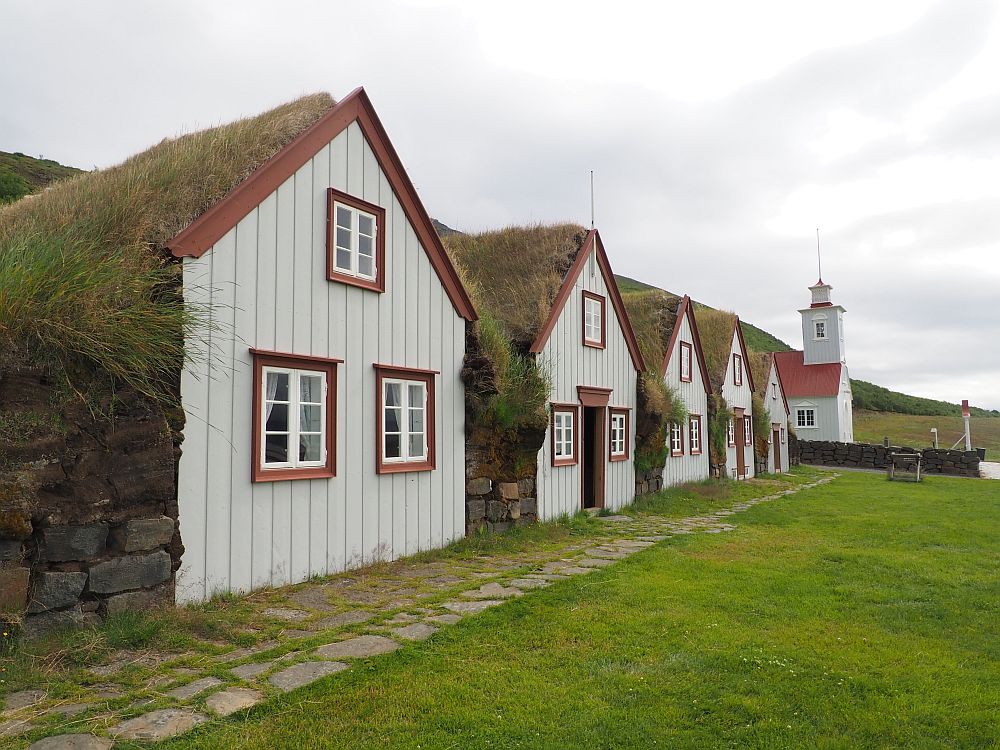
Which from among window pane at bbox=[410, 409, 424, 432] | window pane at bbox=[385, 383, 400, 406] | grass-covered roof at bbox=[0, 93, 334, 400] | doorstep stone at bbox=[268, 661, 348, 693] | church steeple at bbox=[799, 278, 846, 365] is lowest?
doorstep stone at bbox=[268, 661, 348, 693]

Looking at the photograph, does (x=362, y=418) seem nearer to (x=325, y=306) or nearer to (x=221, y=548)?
(x=325, y=306)

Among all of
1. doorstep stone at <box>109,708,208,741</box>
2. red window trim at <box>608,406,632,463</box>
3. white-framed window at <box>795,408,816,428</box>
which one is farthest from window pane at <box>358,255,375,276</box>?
white-framed window at <box>795,408,816,428</box>

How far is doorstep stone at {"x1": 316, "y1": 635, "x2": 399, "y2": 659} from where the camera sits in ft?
17.7

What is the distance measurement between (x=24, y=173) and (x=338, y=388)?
3714 cm

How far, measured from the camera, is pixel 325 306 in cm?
843

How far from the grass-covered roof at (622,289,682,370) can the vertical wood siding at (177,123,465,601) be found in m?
9.77

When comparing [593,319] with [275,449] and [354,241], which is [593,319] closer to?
[354,241]

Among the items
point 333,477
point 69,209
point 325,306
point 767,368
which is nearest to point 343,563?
point 333,477

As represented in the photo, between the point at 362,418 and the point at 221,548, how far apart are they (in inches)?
94.9

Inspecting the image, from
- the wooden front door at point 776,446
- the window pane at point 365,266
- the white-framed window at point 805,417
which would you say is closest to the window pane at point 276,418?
the window pane at point 365,266

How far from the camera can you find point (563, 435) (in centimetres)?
1387

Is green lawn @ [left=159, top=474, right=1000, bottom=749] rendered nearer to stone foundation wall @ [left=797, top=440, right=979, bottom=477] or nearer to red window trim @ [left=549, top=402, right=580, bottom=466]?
red window trim @ [left=549, top=402, right=580, bottom=466]

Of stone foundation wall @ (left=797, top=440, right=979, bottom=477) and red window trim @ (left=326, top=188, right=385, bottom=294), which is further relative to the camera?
stone foundation wall @ (left=797, top=440, right=979, bottom=477)

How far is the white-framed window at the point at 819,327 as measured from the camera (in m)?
46.0
